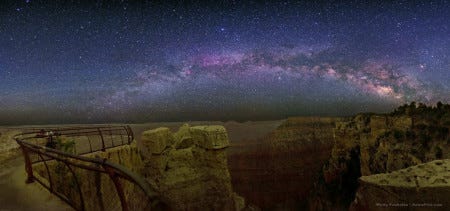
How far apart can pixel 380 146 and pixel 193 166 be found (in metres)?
18.8

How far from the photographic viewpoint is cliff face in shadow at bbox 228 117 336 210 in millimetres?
61906

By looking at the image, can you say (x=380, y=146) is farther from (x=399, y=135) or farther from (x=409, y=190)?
(x=409, y=190)

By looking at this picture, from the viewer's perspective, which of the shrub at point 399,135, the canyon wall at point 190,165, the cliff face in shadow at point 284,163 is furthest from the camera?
the cliff face in shadow at point 284,163

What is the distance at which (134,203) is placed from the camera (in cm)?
1681

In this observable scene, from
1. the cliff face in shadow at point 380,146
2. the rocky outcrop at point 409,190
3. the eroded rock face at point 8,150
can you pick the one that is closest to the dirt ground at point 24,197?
the eroded rock face at point 8,150

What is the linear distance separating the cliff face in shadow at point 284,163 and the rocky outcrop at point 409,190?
49.9 meters

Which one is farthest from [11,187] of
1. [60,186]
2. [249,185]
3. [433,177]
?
[249,185]

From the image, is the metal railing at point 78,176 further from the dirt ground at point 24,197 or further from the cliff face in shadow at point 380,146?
the cliff face in shadow at point 380,146

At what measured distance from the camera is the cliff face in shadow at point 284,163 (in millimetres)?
61906

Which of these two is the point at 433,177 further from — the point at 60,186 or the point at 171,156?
the point at 171,156

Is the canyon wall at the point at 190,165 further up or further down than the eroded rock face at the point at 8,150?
further down

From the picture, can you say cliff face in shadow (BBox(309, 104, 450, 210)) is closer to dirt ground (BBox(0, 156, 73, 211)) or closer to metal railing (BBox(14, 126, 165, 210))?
metal railing (BBox(14, 126, 165, 210))

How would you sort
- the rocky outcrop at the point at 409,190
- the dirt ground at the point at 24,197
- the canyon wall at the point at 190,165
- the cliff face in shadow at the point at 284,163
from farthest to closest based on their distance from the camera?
1. the cliff face in shadow at the point at 284,163
2. the canyon wall at the point at 190,165
3. the rocky outcrop at the point at 409,190
4. the dirt ground at the point at 24,197

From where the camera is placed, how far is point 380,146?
25.2m
